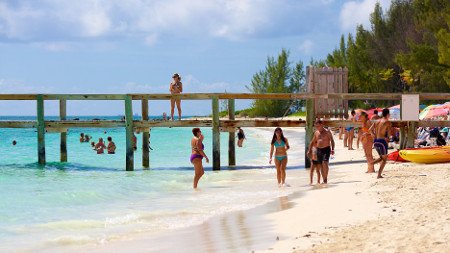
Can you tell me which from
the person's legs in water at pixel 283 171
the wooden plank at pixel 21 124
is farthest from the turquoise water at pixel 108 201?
the wooden plank at pixel 21 124

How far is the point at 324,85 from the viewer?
22438 millimetres

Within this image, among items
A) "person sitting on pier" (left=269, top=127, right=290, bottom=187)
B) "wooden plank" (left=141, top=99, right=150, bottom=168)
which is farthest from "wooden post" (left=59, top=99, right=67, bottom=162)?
"person sitting on pier" (left=269, top=127, right=290, bottom=187)

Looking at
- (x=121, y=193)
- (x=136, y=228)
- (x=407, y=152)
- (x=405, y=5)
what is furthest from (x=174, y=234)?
(x=405, y=5)

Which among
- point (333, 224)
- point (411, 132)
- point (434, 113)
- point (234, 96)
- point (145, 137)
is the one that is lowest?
point (333, 224)

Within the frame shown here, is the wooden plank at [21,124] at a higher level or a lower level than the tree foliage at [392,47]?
lower

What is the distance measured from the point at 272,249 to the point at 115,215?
15.7 ft

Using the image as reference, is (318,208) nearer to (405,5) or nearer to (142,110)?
(142,110)

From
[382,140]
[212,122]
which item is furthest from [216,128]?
[382,140]

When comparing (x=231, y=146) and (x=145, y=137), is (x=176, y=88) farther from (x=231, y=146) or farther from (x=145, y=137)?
(x=231, y=146)

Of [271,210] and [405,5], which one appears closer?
[271,210]

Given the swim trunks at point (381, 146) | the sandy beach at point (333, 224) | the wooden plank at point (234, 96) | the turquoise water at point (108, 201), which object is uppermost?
the wooden plank at point (234, 96)

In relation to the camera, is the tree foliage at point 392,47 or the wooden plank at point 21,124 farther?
the tree foliage at point 392,47

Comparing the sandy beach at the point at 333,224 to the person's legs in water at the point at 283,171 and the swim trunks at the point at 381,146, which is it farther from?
the person's legs in water at the point at 283,171

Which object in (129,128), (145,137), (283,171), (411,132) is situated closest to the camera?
(283,171)
